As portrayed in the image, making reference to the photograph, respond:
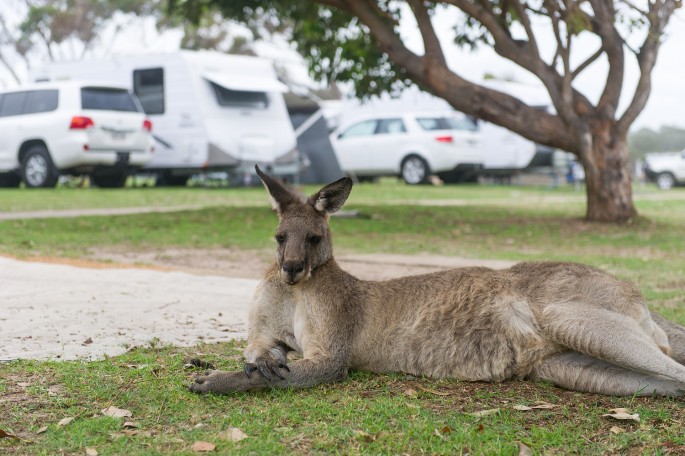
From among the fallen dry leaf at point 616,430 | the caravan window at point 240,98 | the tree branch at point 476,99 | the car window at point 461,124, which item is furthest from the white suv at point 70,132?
the fallen dry leaf at point 616,430

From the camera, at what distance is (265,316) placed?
470cm

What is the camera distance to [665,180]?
31609 mm

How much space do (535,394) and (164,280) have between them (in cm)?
433

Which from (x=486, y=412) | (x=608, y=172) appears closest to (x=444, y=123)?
(x=608, y=172)

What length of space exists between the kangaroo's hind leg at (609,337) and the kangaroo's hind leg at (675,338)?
0.31 m

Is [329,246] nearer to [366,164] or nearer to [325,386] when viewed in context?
[325,386]

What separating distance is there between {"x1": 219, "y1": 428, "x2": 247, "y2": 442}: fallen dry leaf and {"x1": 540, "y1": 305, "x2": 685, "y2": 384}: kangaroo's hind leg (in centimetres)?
161

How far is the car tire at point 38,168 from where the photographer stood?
2002 centimetres

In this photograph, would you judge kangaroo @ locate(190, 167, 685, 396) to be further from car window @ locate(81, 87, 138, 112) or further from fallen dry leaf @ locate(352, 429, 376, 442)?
car window @ locate(81, 87, 138, 112)

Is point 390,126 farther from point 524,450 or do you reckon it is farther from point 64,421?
point 524,450

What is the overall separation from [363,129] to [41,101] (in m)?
9.90

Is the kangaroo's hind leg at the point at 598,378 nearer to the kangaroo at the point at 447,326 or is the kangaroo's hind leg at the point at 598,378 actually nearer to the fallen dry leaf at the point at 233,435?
the kangaroo at the point at 447,326

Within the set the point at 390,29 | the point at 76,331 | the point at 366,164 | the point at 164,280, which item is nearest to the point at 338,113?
the point at 366,164

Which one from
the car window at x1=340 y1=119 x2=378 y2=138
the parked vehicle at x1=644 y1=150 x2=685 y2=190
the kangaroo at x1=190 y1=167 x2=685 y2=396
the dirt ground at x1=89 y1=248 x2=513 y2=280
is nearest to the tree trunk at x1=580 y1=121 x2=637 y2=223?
the dirt ground at x1=89 y1=248 x2=513 y2=280
